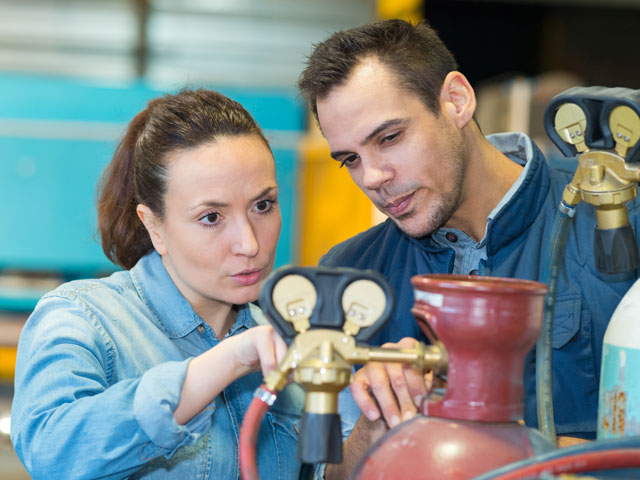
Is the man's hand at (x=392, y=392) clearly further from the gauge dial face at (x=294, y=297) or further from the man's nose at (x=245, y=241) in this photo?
the man's nose at (x=245, y=241)

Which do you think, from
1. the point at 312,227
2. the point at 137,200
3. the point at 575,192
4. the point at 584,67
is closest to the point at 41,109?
the point at 312,227

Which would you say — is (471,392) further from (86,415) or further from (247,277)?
(247,277)

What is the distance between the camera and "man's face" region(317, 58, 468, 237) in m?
1.62

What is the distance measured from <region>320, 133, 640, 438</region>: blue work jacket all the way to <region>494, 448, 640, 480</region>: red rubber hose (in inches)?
28.4

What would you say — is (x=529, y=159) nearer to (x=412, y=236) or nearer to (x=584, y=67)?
(x=412, y=236)

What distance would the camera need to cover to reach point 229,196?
1349mm

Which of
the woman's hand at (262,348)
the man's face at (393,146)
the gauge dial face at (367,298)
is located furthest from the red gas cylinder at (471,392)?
the man's face at (393,146)

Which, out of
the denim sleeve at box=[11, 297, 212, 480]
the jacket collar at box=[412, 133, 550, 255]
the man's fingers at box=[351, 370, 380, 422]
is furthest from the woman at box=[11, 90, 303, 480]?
the jacket collar at box=[412, 133, 550, 255]

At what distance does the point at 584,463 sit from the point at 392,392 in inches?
12.6

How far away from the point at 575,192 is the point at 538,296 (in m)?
0.23

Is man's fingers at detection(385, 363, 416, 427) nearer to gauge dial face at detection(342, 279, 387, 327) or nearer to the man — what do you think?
gauge dial face at detection(342, 279, 387, 327)

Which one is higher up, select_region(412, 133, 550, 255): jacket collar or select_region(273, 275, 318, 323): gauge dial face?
select_region(412, 133, 550, 255): jacket collar

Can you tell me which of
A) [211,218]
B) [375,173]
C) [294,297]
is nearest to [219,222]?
[211,218]

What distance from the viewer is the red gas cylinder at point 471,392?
71 centimetres
